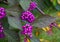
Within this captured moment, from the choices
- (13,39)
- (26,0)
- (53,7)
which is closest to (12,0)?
(26,0)

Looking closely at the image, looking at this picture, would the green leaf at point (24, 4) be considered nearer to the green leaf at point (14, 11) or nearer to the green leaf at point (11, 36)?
the green leaf at point (14, 11)

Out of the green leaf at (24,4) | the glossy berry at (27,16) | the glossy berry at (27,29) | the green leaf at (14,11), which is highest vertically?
the green leaf at (24,4)

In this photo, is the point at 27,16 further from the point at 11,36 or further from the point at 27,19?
the point at 11,36

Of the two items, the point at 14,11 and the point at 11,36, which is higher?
the point at 14,11

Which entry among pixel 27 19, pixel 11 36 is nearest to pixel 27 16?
pixel 27 19

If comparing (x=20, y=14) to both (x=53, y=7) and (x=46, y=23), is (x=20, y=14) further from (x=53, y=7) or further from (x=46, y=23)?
(x=53, y=7)

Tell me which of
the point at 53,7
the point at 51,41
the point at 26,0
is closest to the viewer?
the point at 26,0

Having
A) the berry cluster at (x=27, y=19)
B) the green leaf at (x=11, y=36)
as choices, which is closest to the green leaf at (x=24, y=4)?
the berry cluster at (x=27, y=19)

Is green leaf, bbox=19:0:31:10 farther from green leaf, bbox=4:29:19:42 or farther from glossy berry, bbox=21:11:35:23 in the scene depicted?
green leaf, bbox=4:29:19:42

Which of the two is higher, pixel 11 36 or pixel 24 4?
pixel 24 4

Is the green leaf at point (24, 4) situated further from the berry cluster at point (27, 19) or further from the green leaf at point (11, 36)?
the green leaf at point (11, 36)

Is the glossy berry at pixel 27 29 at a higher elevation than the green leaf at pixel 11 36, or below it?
higher
